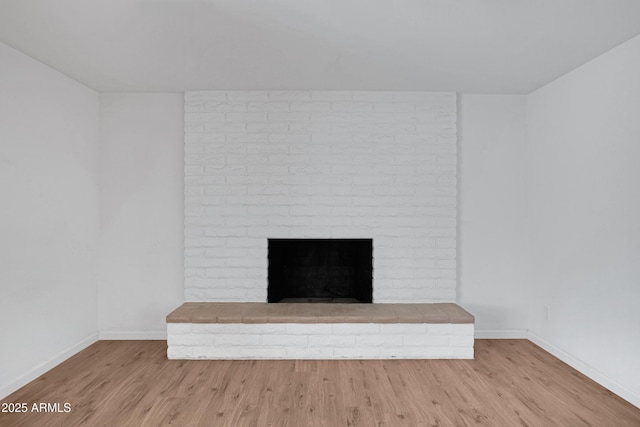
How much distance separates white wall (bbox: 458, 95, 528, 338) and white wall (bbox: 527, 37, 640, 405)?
138mm

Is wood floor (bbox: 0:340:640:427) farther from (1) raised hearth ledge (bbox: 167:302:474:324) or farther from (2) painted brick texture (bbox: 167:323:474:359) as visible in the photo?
(1) raised hearth ledge (bbox: 167:302:474:324)

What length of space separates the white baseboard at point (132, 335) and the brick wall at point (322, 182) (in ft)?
2.28

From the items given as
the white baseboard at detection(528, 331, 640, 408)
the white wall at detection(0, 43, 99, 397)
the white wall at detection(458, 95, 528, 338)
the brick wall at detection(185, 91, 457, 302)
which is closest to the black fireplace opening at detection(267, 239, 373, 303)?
the brick wall at detection(185, 91, 457, 302)

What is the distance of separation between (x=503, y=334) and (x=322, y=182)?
239 centimetres

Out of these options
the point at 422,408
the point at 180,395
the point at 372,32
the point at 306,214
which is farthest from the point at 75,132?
the point at 422,408

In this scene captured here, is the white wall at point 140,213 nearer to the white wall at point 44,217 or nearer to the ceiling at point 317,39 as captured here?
the white wall at point 44,217

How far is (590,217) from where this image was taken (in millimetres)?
3275

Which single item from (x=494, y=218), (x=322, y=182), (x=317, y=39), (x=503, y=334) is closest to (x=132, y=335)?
(x=322, y=182)

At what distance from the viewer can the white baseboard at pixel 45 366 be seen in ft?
9.67

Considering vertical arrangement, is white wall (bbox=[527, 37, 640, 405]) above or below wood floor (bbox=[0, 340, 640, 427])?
above

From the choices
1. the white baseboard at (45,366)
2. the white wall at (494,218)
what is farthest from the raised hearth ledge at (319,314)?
the white baseboard at (45,366)

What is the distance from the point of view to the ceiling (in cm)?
236

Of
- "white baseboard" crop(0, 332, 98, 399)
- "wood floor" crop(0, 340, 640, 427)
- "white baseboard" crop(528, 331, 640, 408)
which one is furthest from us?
"white baseboard" crop(0, 332, 98, 399)

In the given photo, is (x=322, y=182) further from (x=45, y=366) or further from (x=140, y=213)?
(x=45, y=366)
